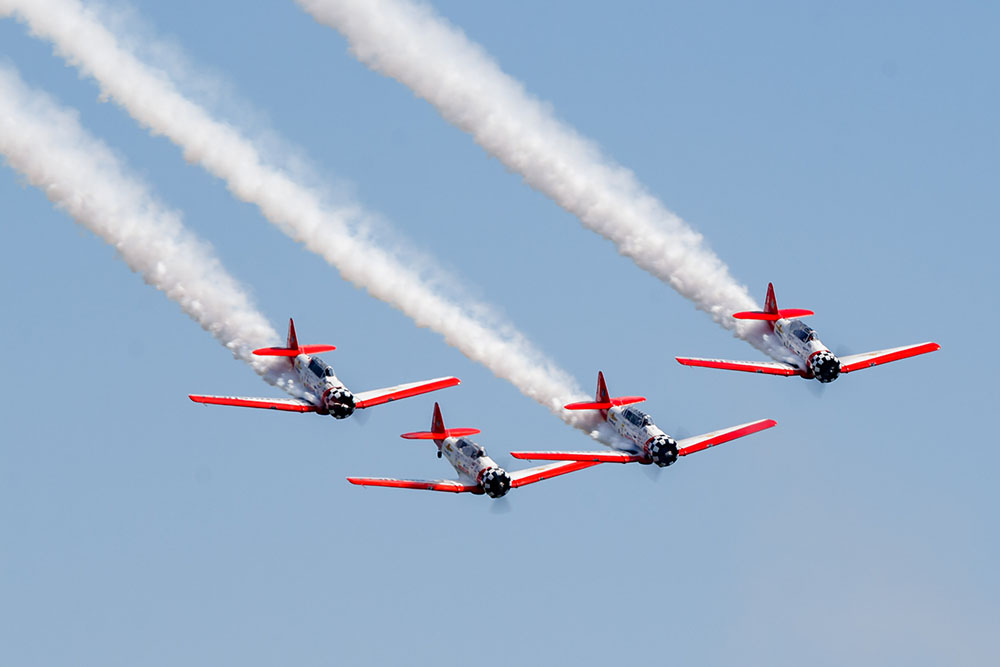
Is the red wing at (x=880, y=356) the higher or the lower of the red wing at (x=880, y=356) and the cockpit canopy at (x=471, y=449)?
the higher

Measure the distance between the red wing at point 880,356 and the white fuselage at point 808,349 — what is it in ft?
3.76

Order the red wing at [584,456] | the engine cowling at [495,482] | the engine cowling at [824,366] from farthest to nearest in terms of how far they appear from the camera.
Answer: the engine cowling at [824,366] → the engine cowling at [495,482] → the red wing at [584,456]

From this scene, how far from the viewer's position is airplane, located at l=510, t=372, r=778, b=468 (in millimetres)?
131750

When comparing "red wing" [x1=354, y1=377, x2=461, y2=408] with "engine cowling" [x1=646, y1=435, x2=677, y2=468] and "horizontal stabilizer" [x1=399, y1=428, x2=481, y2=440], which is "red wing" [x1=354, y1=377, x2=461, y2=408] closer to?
"horizontal stabilizer" [x1=399, y1=428, x2=481, y2=440]

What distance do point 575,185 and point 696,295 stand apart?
8.90 metres

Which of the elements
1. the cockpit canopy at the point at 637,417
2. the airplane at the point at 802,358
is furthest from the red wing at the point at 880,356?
the cockpit canopy at the point at 637,417

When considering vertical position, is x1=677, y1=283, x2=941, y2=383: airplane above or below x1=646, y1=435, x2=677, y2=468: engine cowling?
above

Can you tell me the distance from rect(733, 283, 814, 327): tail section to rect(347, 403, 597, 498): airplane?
12.0 meters

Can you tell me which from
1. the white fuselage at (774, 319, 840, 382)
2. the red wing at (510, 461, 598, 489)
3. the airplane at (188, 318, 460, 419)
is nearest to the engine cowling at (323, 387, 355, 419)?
the airplane at (188, 318, 460, 419)

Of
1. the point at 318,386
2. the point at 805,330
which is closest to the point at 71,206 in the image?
the point at 318,386

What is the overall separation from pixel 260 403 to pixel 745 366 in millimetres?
25097

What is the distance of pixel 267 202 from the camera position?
134375mm

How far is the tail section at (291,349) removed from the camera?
133875mm

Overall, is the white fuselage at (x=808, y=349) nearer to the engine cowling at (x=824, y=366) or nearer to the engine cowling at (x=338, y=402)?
the engine cowling at (x=824, y=366)
